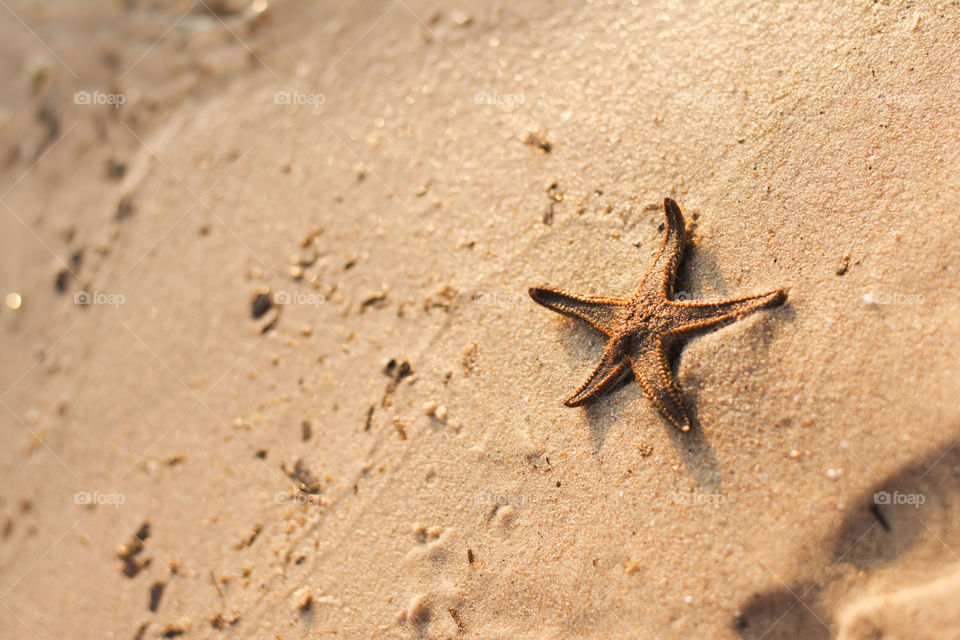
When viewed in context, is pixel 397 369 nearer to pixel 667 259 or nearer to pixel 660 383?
pixel 660 383

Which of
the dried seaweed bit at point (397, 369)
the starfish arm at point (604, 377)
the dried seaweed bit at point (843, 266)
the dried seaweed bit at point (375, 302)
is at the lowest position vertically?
the dried seaweed bit at point (397, 369)

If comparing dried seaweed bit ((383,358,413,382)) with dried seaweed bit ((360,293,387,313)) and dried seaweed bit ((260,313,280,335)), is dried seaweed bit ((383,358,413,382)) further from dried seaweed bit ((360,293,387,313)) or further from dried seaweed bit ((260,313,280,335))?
dried seaweed bit ((260,313,280,335))

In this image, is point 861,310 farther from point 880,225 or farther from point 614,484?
point 614,484

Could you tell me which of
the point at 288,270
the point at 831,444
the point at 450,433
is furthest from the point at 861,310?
→ the point at 288,270

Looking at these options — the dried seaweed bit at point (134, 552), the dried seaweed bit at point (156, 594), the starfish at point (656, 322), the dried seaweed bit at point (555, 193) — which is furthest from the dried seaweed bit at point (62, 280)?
the starfish at point (656, 322)

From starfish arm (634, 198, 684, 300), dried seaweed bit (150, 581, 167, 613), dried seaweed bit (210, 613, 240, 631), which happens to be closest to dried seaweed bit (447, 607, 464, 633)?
dried seaweed bit (210, 613, 240, 631)

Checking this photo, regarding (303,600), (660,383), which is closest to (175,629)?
(303,600)

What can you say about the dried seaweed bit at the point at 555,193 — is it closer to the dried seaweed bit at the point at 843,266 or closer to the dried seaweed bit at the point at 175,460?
the dried seaweed bit at the point at 843,266
